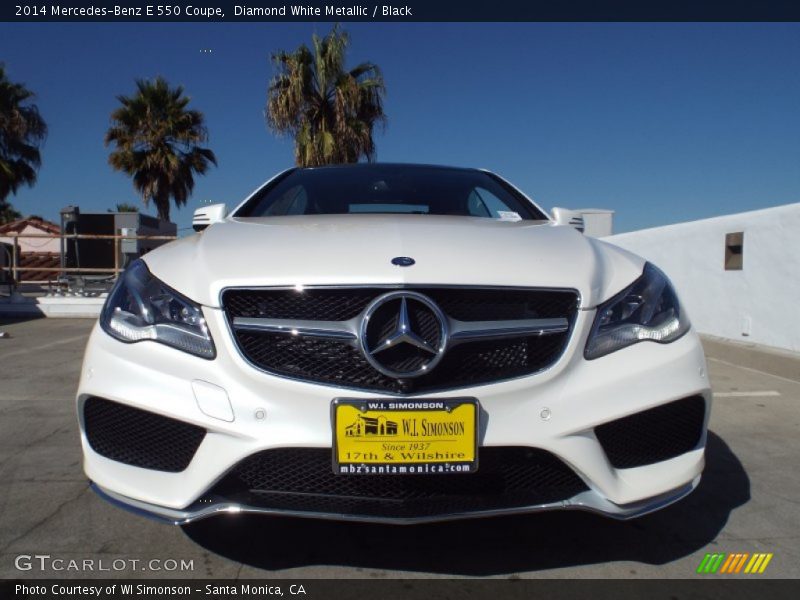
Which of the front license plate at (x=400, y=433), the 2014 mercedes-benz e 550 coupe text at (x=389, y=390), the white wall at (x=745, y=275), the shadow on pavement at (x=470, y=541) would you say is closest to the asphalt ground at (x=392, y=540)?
the shadow on pavement at (x=470, y=541)

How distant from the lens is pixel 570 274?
1872mm

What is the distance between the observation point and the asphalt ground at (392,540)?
1929 mm

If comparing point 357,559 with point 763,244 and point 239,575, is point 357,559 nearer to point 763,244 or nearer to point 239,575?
point 239,575

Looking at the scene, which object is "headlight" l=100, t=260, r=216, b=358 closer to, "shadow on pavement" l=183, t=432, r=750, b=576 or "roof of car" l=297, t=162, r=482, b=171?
"shadow on pavement" l=183, t=432, r=750, b=576

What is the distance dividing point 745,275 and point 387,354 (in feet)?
22.2

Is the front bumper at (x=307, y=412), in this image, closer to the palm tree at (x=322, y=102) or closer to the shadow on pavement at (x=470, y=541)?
the shadow on pavement at (x=470, y=541)

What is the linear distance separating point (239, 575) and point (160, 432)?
1.66ft

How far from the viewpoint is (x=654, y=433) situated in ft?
6.00

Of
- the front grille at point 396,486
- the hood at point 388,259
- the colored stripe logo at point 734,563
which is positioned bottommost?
the colored stripe logo at point 734,563

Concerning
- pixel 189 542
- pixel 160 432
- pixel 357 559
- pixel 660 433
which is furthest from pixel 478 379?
pixel 189 542

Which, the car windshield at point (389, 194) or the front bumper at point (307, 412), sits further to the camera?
the car windshield at point (389, 194)

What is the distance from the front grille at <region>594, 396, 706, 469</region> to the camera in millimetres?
1777
